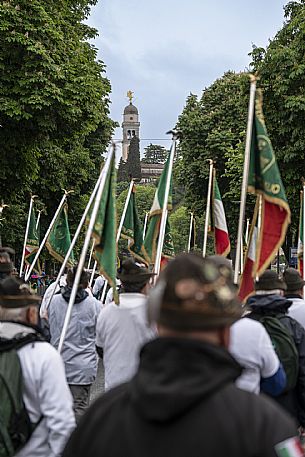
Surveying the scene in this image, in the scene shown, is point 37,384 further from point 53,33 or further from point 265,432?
point 53,33

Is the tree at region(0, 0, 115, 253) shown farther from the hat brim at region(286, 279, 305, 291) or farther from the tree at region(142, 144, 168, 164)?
the tree at region(142, 144, 168, 164)

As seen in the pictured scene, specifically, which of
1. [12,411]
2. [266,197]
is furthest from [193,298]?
[266,197]

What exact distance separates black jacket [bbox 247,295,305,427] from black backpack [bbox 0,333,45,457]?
7.77 ft

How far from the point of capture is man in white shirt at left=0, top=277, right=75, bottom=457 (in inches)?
150

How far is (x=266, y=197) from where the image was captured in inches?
254

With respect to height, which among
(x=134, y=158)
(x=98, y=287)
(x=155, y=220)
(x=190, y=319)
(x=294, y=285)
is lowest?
(x=98, y=287)

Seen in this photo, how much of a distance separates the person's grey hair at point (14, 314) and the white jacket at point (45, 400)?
0.96 ft

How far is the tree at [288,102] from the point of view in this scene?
79.6 ft

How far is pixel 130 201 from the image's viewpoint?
1186 centimetres

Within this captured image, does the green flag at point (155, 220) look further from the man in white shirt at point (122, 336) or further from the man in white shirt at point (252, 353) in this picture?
the man in white shirt at point (252, 353)

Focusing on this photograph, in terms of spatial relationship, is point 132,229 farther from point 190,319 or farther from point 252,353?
point 190,319

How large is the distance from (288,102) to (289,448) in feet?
73.8

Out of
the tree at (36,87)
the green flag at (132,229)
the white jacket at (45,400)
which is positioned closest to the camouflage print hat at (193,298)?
the white jacket at (45,400)

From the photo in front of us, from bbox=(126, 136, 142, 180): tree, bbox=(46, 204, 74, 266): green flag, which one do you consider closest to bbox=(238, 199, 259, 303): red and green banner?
bbox=(46, 204, 74, 266): green flag
